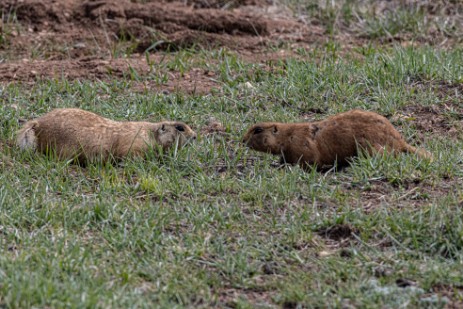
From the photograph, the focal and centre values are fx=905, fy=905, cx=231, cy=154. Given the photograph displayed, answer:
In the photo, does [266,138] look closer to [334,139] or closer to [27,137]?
[334,139]

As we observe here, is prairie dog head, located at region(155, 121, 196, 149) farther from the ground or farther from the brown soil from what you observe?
the brown soil

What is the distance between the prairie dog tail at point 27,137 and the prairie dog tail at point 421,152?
9.98ft

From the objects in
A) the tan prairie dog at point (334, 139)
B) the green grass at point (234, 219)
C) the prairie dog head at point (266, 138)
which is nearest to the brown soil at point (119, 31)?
the green grass at point (234, 219)

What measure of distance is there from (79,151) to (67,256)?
2.09m

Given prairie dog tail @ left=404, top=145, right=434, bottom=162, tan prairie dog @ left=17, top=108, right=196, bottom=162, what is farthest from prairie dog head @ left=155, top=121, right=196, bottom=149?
prairie dog tail @ left=404, top=145, right=434, bottom=162

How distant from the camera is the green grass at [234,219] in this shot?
5.19 m

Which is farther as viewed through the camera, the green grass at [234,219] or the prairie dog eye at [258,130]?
the prairie dog eye at [258,130]

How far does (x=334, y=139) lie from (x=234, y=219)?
1296 millimetres

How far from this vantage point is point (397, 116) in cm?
823

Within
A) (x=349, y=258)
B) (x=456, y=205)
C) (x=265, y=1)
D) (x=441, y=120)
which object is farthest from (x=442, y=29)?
(x=349, y=258)

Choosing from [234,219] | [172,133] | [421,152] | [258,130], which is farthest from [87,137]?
[421,152]

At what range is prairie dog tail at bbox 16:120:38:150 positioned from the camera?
7477mm

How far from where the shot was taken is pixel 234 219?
6250 millimetres

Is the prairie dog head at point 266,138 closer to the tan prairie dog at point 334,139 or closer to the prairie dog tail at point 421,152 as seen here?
the tan prairie dog at point 334,139
